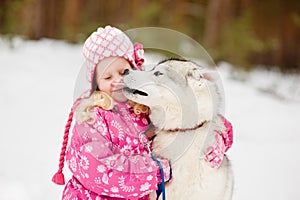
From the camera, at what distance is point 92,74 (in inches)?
67.3

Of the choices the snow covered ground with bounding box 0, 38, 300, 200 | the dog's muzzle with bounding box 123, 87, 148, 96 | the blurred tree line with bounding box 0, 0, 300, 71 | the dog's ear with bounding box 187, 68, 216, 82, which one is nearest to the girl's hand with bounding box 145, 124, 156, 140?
the dog's muzzle with bounding box 123, 87, 148, 96

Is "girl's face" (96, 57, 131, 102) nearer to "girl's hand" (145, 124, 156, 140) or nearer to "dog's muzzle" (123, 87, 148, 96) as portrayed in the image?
"dog's muzzle" (123, 87, 148, 96)

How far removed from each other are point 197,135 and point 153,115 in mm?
183

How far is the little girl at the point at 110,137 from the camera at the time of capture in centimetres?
157

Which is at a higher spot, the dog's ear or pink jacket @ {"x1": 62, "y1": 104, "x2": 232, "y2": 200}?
the dog's ear

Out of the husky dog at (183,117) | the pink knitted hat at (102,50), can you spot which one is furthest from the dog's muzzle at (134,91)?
the pink knitted hat at (102,50)

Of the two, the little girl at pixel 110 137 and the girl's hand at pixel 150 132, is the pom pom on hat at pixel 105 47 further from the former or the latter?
the girl's hand at pixel 150 132

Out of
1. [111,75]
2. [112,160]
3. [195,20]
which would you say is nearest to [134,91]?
[111,75]

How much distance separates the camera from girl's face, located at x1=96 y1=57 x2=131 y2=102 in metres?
1.69

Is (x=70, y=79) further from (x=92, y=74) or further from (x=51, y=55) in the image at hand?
(x=92, y=74)

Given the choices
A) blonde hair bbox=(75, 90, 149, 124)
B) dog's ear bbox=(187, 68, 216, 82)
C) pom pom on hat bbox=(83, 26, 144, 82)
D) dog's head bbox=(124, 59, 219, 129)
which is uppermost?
pom pom on hat bbox=(83, 26, 144, 82)

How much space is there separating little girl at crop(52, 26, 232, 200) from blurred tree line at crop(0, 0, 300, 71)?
5.85m

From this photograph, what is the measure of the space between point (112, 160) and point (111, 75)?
33 centimetres

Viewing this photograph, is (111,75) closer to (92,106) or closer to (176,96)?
(92,106)
